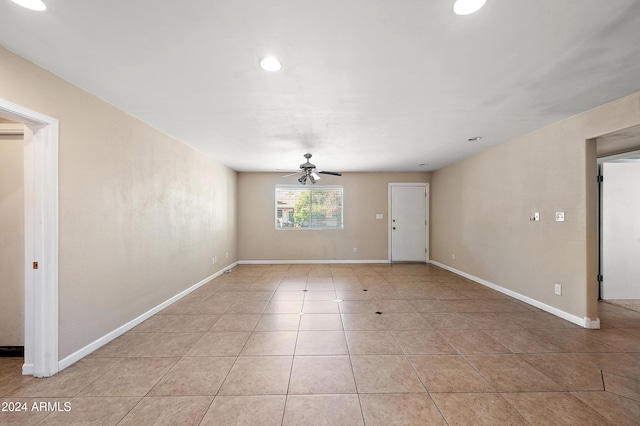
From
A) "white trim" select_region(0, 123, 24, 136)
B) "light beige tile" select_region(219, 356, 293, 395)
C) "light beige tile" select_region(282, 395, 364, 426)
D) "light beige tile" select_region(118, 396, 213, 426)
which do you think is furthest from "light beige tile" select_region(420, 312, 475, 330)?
"white trim" select_region(0, 123, 24, 136)

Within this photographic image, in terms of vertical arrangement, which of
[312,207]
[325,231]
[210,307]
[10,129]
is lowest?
[210,307]

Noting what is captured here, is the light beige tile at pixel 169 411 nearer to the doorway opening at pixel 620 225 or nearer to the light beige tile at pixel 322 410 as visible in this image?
the light beige tile at pixel 322 410

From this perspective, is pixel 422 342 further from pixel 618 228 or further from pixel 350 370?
pixel 618 228

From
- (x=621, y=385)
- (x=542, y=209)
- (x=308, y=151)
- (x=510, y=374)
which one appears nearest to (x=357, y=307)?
(x=510, y=374)

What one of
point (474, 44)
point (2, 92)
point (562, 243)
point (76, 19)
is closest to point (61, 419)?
point (2, 92)

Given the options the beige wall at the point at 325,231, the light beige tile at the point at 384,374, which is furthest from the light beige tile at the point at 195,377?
the beige wall at the point at 325,231

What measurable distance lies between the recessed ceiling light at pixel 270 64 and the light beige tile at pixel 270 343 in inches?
100.0

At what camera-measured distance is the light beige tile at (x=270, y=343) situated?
241 cm

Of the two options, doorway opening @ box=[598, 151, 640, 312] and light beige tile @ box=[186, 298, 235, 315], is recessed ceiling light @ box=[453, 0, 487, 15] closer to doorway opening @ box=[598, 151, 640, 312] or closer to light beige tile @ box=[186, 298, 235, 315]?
light beige tile @ box=[186, 298, 235, 315]

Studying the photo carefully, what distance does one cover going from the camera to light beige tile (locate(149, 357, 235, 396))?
188 centimetres

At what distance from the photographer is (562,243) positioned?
3.15 m

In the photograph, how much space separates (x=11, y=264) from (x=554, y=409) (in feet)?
15.2

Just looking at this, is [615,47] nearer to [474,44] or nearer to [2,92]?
[474,44]

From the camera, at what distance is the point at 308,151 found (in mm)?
4520
